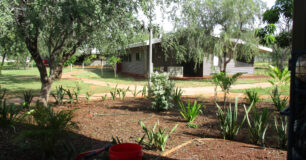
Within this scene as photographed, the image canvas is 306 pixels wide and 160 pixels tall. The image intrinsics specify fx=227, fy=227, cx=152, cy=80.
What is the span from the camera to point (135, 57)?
23.6 meters

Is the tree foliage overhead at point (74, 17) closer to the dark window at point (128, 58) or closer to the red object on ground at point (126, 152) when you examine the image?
the red object on ground at point (126, 152)

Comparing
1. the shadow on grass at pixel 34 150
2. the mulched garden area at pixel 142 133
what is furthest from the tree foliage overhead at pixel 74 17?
the shadow on grass at pixel 34 150

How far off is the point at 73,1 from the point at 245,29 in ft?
47.3

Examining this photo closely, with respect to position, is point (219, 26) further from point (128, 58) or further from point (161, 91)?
point (128, 58)

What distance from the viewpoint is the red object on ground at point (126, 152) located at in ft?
8.32

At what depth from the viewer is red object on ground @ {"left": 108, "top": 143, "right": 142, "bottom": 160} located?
254cm

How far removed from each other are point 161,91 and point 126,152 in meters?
3.84

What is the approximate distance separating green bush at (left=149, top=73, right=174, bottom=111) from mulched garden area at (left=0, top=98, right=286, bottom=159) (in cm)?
23

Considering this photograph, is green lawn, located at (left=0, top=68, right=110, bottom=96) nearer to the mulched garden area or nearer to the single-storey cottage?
the single-storey cottage

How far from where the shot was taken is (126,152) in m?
2.56

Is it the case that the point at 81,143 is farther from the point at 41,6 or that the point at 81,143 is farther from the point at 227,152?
the point at 41,6

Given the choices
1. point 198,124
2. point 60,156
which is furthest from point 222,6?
point 60,156

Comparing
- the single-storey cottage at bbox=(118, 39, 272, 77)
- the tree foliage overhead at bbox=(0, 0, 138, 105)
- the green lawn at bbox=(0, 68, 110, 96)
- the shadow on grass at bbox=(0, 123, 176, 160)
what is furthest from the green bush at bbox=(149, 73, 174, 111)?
the single-storey cottage at bbox=(118, 39, 272, 77)

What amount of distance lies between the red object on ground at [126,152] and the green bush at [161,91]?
355 centimetres
